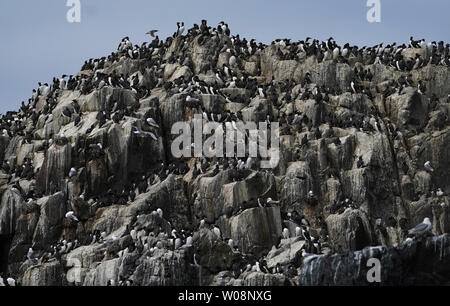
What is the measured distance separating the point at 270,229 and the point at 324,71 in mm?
14900

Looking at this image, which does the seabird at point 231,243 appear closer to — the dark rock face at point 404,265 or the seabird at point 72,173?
the seabird at point 72,173

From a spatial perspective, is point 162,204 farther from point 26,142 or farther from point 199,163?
point 26,142

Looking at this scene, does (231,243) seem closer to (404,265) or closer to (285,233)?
(285,233)

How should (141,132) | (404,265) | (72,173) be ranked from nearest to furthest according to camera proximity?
(404,265), (72,173), (141,132)

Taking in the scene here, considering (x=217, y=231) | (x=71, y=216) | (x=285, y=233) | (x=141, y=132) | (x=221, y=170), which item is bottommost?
(x=285, y=233)

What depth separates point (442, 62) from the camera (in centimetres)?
5322

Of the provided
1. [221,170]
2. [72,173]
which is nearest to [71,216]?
[72,173]

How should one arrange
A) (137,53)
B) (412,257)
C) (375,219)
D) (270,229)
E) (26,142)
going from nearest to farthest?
(412,257)
(270,229)
(375,219)
(26,142)
(137,53)

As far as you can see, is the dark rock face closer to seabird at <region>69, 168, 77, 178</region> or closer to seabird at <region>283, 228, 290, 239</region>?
seabird at <region>283, 228, 290, 239</region>

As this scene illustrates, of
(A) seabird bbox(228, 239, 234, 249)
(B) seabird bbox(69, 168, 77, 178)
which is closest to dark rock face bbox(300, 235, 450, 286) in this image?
(A) seabird bbox(228, 239, 234, 249)

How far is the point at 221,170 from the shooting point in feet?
140

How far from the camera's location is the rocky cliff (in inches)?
1496

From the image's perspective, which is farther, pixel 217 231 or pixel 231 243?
pixel 217 231
